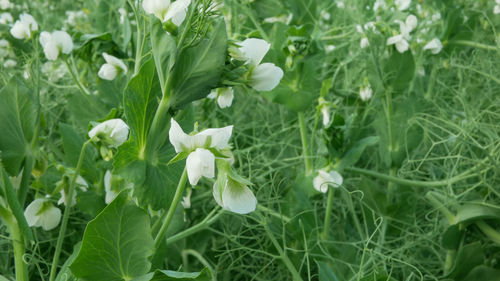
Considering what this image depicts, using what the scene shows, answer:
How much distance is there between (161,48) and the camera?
1.84 ft

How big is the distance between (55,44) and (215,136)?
18.0 inches

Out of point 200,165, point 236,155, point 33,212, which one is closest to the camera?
point 200,165

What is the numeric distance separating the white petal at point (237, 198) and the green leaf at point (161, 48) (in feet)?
0.41

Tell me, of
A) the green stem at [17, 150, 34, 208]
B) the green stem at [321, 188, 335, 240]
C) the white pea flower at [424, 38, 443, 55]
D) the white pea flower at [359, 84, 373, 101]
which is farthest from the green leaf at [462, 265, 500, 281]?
the green stem at [17, 150, 34, 208]

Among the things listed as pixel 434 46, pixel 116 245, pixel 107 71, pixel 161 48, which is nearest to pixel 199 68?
pixel 161 48

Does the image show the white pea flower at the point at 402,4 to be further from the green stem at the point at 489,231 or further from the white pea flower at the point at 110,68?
the white pea flower at the point at 110,68

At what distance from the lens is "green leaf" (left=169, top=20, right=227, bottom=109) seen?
1.81ft

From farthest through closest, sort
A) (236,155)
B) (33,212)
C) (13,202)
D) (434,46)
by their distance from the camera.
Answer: (434,46) → (236,155) → (33,212) → (13,202)

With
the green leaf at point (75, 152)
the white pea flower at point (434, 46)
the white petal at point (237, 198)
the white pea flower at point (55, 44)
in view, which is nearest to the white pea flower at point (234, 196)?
the white petal at point (237, 198)

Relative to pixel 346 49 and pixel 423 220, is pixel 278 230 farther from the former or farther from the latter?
pixel 346 49

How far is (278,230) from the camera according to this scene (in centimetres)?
88

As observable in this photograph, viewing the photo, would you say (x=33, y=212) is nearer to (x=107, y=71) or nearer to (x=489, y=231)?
(x=107, y=71)

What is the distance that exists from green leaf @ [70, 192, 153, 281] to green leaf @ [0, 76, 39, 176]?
163 millimetres

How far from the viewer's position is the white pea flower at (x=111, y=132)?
24.5 inches
